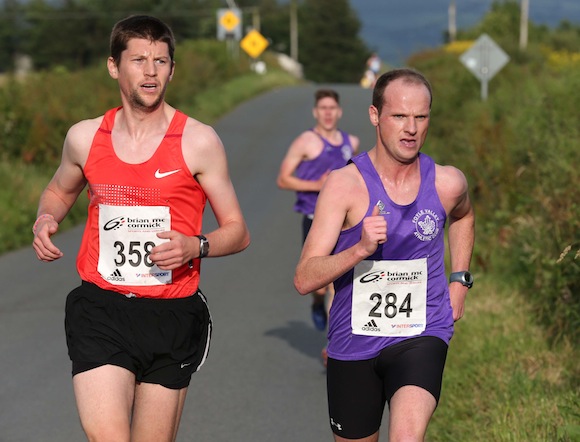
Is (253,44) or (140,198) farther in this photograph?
(253,44)

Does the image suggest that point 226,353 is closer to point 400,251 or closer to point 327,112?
point 327,112

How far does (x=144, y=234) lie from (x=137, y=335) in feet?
1.31

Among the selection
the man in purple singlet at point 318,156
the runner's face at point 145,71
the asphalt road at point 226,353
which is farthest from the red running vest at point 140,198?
the man in purple singlet at point 318,156

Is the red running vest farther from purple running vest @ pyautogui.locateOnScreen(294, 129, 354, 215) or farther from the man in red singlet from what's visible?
purple running vest @ pyautogui.locateOnScreen(294, 129, 354, 215)

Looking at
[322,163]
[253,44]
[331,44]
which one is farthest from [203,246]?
[331,44]

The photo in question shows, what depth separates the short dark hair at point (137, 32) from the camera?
191 inches

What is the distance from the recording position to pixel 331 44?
133 meters

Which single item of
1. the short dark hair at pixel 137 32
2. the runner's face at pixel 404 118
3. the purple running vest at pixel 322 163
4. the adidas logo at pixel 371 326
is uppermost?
the short dark hair at pixel 137 32

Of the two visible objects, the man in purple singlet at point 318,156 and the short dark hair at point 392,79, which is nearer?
the short dark hair at point 392,79

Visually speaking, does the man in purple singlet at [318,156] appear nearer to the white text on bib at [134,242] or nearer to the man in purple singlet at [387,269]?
the man in purple singlet at [387,269]

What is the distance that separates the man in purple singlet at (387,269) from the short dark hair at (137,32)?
0.88 meters

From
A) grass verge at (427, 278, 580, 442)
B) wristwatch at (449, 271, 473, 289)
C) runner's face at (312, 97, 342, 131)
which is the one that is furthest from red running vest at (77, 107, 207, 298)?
runner's face at (312, 97, 342, 131)

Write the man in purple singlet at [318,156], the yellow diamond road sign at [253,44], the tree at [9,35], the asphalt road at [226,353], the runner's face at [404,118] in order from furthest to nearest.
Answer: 1. the tree at [9,35]
2. the yellow diamond road sign at [253,44]
3. the man in purple singlet at [318,156]
4. the asphalt road at [226,353]
5. the runner's face at [404,118]

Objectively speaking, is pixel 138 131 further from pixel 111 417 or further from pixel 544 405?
pixel 544 405
